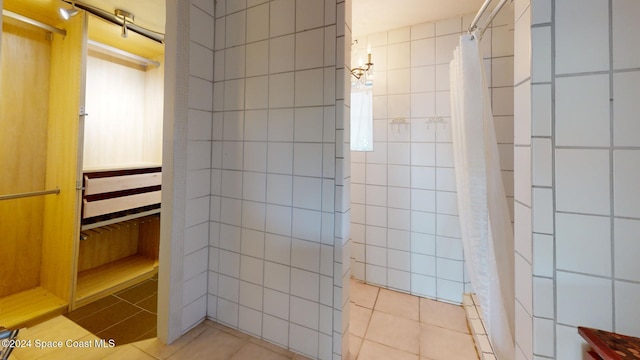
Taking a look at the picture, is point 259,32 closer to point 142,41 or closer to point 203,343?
point 142,41

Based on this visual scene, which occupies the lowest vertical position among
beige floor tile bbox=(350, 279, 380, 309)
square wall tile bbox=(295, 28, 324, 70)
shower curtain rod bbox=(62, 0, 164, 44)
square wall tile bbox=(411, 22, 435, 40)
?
beige floor tile bbox=(350, 279, 380, 309)

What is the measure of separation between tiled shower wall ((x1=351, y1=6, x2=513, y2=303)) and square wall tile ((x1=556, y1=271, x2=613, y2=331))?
1.26m

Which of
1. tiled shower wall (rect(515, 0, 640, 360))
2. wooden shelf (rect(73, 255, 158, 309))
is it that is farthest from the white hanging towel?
wooden shelf (rect(73, 255, 158, 309))

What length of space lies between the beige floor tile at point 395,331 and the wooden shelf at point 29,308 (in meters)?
2.05

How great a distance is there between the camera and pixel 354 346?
1.40 meters

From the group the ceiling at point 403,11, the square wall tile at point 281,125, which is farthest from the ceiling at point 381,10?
the square wall tile at point 281,125

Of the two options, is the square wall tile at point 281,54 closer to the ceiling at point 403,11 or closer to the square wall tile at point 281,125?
the square wall tile at point 281,125

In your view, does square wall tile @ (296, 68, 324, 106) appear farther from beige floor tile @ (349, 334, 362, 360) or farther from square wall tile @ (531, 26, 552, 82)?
beige floor tile @ (349, 334, 362, 360)

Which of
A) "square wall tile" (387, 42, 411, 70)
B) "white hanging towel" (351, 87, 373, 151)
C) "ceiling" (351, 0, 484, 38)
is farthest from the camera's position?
"white hanging towel" (351, 87, 373, 151)

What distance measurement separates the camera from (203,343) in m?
1.32

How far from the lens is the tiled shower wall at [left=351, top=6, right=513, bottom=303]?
1753mm

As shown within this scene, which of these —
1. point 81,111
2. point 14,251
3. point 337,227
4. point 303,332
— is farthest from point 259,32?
point 14,251

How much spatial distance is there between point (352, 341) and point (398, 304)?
1.96 ft

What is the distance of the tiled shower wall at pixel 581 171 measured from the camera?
2.05 feet
